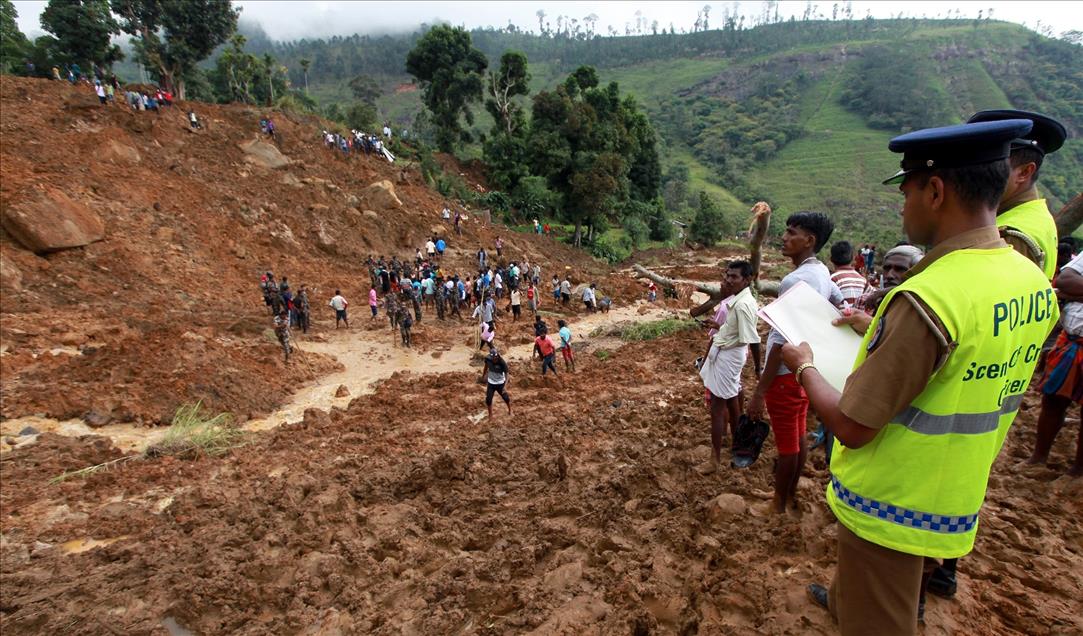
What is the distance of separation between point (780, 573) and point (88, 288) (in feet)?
50.7

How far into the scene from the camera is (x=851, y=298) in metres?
3.27

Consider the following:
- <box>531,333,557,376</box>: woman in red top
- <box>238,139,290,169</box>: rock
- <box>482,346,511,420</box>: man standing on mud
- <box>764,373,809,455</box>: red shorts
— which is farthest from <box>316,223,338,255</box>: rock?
<box>764,373,809,455</box>: red shorts

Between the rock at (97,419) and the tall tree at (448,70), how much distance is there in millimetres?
29387

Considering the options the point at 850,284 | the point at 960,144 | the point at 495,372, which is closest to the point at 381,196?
the point at 495,372

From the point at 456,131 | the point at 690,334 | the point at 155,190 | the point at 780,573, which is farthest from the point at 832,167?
the point at 780,573

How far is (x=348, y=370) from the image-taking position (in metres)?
10.8

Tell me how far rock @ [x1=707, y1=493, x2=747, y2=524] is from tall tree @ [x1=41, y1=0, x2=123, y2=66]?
33639mm

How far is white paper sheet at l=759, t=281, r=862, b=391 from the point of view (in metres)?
1.87

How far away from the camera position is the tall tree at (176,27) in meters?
24.2

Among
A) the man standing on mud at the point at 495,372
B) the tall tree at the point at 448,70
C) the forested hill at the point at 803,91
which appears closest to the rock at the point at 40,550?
the man standing on mud at the point at 495,372

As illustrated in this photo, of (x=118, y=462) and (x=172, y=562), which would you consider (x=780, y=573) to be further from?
(x=118, y=462)

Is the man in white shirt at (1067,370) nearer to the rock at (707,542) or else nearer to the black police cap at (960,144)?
the rock at (707,542)

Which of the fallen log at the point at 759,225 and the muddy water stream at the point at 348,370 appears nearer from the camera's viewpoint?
A: the fallen log at the point at 759,225

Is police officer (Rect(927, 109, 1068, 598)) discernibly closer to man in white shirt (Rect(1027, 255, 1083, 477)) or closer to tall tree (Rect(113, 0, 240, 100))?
man in white shirt (Rect(1027, 255, 1083, 477))
